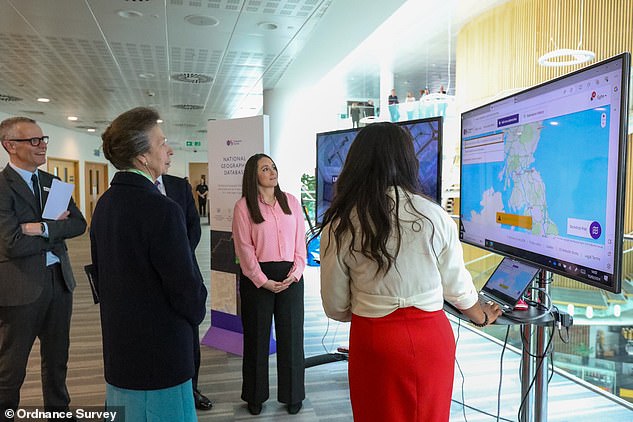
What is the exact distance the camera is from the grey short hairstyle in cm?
164

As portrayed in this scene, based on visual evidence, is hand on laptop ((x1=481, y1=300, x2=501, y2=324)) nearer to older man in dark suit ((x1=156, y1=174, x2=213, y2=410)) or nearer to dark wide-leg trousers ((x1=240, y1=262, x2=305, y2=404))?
dark wide-leg trousers ((x1=240, y1=262, x2=305, y2=404))

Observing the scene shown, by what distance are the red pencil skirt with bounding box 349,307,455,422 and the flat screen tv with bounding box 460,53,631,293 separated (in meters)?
0.52

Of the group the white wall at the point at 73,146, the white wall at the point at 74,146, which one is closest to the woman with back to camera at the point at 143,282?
the white wall at the point at 74,146

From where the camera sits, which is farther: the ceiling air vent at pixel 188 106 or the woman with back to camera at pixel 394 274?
the ceiling air vent at pixel 188 106

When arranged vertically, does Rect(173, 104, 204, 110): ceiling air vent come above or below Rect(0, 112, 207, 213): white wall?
above

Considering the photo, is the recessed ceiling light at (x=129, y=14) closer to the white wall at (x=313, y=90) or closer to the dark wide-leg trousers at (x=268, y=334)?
the white wall at (x=313, y=90)

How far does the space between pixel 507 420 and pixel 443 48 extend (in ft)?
21.5

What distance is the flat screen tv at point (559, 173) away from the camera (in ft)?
4.60

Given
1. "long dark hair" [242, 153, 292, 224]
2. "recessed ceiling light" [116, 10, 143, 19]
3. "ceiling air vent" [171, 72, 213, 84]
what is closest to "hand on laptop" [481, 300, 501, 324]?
"long dark hair" [242, 153, 292, 224]

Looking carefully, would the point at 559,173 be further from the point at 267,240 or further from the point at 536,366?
the point at 267,240

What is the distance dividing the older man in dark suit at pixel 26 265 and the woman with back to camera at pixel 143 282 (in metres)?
1.00

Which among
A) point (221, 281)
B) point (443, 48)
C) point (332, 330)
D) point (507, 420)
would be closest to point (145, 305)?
point (507, 420)

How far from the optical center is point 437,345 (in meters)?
1.61

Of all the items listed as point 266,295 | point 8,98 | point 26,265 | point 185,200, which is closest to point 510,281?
point 266,295
